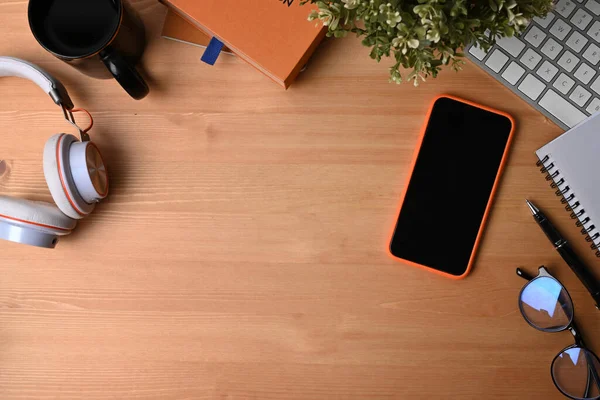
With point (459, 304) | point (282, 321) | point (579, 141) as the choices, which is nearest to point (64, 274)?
point (282, 321)

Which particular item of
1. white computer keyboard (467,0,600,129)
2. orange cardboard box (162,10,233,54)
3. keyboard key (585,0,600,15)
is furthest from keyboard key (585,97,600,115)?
orange cardboard box (162,10,233,54)

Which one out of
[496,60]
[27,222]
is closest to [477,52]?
[496,60]

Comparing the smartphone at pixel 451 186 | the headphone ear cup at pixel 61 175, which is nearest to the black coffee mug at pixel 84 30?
the headphone ear cup at pixel 61 175

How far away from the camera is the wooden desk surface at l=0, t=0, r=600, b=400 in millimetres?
659

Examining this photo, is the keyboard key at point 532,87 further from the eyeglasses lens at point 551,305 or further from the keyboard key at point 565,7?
the eyeglasses lens at point 551,305

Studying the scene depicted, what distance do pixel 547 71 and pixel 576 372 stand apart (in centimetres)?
37

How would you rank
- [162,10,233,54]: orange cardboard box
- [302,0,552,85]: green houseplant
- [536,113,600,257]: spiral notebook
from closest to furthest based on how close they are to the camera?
[302,0,552,85]: green houseplant
[536,113,600,257]: spiral notebook
[162,10,233,54]: orange cardboard box

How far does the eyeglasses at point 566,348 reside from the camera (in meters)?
0.64

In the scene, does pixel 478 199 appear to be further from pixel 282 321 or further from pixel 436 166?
pixel 282 321

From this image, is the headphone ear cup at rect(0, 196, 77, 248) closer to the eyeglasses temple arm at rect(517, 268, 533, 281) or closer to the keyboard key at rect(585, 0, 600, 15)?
the eyeglasses temple arm at rect(517, 268, 533, 281)

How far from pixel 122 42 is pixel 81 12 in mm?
59

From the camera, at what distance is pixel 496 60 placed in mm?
633

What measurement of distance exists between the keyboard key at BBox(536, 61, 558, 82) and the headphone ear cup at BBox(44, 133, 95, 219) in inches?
22.9

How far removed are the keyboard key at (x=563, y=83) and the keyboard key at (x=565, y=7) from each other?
0.23 ft
